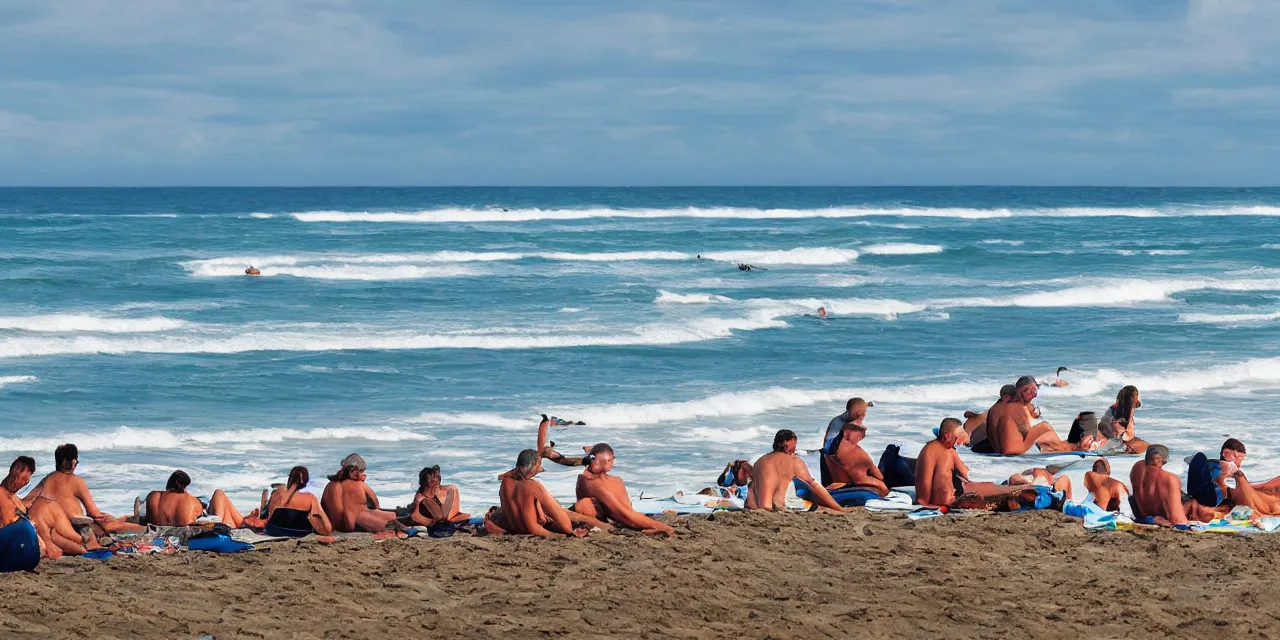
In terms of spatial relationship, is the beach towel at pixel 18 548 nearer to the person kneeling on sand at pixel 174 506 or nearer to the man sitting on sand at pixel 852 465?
the person kneeling on sand at pixel 174 506

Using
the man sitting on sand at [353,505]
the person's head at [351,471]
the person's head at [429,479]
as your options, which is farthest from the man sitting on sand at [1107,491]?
the person's head at [351,471]

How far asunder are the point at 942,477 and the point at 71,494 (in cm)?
635

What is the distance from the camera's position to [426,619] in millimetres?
7086

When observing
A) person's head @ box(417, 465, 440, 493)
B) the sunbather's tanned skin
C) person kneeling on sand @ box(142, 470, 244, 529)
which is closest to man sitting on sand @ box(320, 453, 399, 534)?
person's head @ box(417, 465, 440, 493)

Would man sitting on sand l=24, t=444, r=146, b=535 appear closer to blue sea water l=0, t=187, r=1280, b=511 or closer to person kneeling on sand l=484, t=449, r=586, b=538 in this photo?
person kneeling on sand l=484, t=449, r=586, b=538

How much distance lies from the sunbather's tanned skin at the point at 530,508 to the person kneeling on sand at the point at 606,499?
0.24 metres

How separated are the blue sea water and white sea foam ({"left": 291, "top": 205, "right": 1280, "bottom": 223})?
52.1ft

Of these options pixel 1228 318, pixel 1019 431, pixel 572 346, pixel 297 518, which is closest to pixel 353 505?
pixel 297 518

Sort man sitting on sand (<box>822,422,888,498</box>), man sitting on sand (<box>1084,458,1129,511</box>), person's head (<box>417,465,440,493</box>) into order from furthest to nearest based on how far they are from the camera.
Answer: man sitting on sand (<box>822,422,888,498</box>) < man sitting on sand (<box>1084,458,1129,511</box>) < person's head (<box>417,465,440,493</box>)

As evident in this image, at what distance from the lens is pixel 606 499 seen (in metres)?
9.09

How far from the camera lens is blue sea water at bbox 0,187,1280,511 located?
14.0m

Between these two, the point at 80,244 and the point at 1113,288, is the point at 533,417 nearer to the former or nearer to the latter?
the point at 1113,288

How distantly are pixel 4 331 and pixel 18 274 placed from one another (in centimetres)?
989

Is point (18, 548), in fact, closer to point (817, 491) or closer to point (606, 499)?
point (606, 499)
